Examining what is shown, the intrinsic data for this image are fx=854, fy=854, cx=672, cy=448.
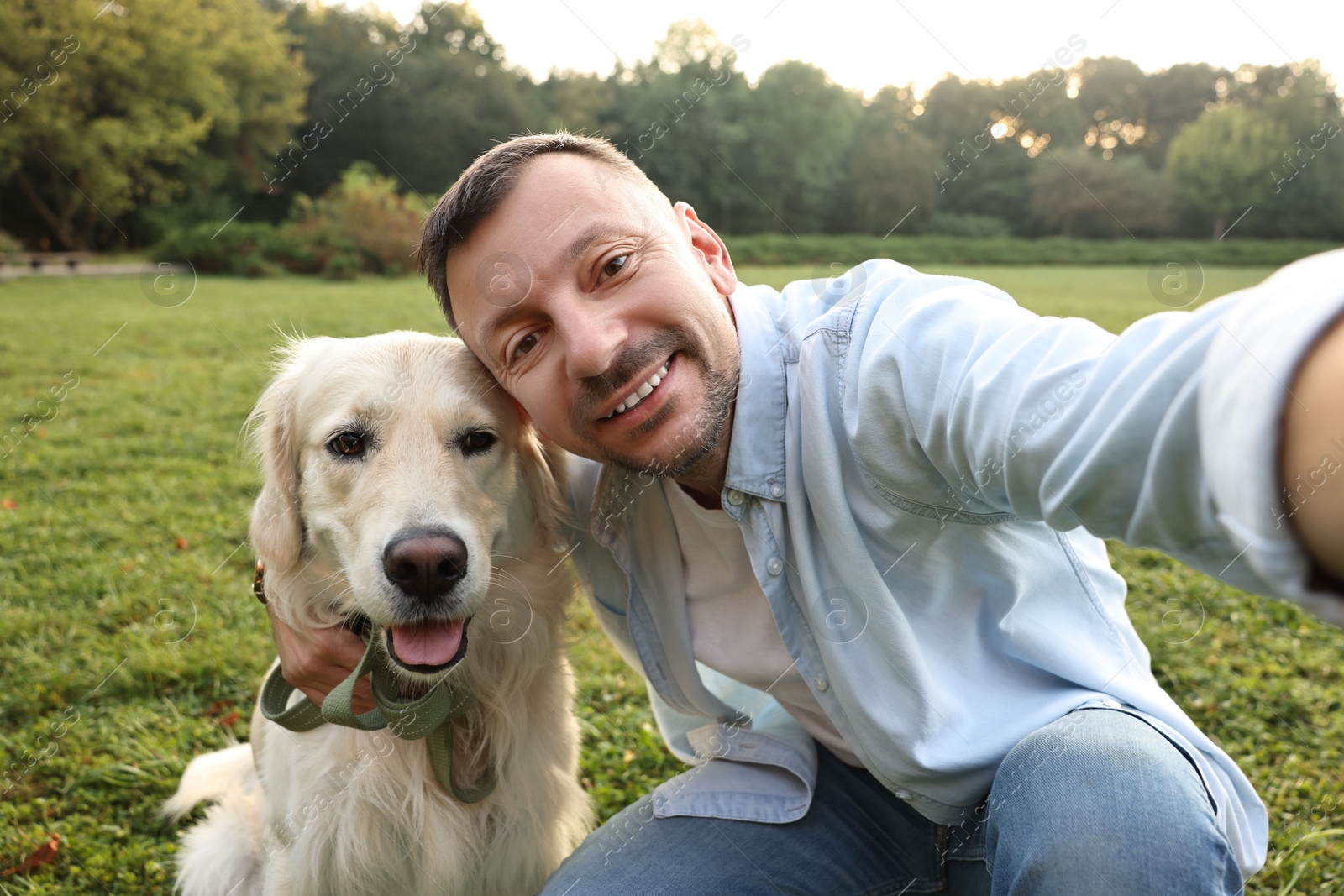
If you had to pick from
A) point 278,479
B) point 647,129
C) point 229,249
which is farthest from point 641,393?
point 647,129

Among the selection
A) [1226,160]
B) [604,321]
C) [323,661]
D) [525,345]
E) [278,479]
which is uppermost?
[1226,160]

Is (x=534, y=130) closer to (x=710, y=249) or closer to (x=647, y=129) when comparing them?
(x=647, y=129)

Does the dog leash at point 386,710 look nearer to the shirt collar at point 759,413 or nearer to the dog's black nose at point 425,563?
the dog's black nose at point 425,563

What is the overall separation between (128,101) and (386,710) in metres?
31.7

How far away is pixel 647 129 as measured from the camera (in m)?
28.5

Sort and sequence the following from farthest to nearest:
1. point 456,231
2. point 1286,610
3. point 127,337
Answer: point 127,337
point 1286,610
point 456,231

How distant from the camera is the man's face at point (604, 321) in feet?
6.58

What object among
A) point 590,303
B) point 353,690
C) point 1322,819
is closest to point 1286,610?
point 1322,819

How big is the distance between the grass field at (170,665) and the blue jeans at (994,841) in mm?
1027

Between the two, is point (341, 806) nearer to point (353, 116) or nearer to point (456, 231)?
point (456, 231)

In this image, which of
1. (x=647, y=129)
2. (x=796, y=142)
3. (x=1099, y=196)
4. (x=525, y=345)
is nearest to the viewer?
(x=525, y=345)

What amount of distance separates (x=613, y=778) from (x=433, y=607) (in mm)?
1716

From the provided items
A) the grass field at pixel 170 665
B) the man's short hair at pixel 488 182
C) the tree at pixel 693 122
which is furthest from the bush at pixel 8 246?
the man's short hair at pixel 488 182

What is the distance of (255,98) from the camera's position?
101 ft
